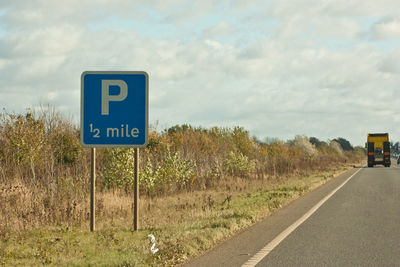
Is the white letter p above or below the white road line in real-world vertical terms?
above

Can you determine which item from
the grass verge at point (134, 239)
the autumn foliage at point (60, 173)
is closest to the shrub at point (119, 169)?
the autumn foliage at point (60, 173)

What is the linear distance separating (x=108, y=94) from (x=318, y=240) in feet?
14.8

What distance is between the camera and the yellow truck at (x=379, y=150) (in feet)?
192

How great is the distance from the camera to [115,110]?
30.1 ft

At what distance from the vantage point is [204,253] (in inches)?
305

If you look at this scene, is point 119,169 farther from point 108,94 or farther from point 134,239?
point 134,239

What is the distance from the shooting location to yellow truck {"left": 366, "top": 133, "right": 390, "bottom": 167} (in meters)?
58.4

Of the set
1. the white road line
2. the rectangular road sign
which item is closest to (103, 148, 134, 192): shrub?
the white road line

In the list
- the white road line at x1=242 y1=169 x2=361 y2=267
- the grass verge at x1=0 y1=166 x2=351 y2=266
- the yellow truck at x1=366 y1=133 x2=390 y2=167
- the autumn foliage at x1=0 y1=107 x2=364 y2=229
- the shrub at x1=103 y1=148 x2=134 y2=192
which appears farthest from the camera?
the yellow truck at x1=366 y1=133 x2=390 y2=167

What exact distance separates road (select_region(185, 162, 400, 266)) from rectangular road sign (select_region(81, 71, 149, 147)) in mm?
2594

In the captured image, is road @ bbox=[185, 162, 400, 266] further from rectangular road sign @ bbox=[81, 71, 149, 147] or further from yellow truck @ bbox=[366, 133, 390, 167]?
yellow truck @ bbox=[366, 133, 390, 167]

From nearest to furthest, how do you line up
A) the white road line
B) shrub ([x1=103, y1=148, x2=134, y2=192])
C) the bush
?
the white road line < shrub ([x1=103, y1=148, x2=134, y2=192]) < the bush

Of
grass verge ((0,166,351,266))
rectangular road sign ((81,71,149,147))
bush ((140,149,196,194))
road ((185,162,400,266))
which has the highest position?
rectangular road sign ((81,71,149,147))

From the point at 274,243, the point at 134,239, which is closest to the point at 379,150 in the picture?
the point at 274,243
